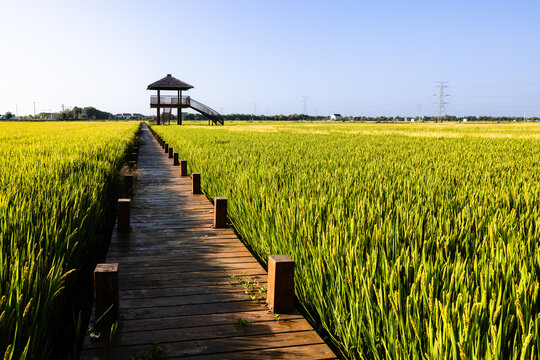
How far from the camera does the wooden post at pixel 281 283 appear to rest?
9.36ft

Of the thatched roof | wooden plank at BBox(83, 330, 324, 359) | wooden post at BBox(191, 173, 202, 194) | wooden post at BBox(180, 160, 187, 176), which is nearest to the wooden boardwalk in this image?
wooden plank at BBox(83, 330, 324, 359)

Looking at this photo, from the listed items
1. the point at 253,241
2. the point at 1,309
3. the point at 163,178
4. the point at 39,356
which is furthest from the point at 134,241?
the point at 163,178

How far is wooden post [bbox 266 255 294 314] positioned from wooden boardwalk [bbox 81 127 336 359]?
70 millimetres

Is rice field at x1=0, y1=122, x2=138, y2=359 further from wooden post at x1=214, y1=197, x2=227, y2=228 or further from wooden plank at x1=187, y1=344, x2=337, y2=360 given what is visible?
wooden post at x1=214, y1=197, x2=227, y2=228

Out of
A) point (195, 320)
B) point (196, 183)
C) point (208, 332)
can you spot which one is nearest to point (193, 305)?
point (195, 320)

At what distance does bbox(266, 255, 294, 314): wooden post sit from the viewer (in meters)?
2.85

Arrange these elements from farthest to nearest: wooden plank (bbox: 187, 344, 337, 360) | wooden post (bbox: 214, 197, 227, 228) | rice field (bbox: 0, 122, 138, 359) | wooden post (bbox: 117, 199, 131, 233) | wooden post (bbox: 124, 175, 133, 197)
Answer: wooden post (bbox: 124, 175, 133, 197) < wooden post (bbox: 214, 197, 227, 228) < wooden post (bbox: 117, 199, 131, 233) < wooden plank (bbox: 187, 344, 337, 360) < rice field (bbox: 0, 122, 138, 359)

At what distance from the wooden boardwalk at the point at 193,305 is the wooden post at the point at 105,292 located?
123 mm

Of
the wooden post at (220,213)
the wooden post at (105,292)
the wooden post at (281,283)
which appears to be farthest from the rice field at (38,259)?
the wooden post at (220,213)

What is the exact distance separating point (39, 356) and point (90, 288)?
66.0 inches

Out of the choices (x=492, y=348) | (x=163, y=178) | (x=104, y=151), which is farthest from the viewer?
(x=163, y=178)

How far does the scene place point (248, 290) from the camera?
3.38 meters

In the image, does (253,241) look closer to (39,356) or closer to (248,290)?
(248,290)

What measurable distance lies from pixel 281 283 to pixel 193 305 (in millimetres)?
732
